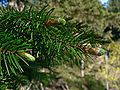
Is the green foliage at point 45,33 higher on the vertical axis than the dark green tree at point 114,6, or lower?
lower

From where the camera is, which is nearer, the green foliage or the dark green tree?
the green foliage

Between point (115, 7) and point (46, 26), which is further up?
point (115, 7)

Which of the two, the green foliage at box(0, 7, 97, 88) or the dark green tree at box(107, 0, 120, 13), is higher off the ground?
the dark green tree at box(107, 0, 120, 13)

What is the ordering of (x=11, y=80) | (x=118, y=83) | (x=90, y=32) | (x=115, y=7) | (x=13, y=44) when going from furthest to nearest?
1. (x=115, y=7)
2. (x=118, y=83)
3. (x=11, y=80)
4. (x=90, y=32)
5. (x=13, y=44)

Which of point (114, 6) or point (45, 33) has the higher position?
point (114, 6)

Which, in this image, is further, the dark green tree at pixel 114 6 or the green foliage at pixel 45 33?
the dark green tree at pixel 114 6

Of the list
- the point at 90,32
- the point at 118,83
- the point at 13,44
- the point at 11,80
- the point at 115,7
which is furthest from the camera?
the point at 115,7

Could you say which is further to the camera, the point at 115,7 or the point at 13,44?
the point at 115,7

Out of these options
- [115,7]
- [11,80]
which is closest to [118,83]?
[115,7]

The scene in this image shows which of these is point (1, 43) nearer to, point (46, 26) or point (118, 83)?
point (46, 26)

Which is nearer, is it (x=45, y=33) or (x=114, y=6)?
(x=45, y=33)
